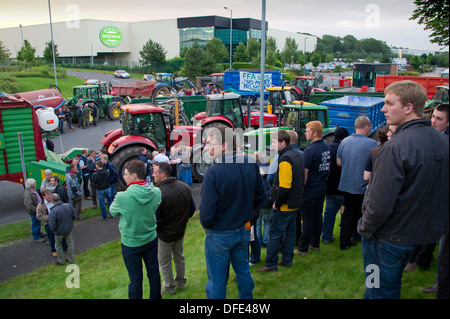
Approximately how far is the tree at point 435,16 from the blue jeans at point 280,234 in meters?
2.97

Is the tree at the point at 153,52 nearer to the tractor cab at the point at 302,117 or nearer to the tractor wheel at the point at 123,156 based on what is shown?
the tractor cab at the point at 302,117

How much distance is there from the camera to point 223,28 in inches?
2222

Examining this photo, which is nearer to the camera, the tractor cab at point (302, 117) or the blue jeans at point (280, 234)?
the blue jeans at point (280, 234)

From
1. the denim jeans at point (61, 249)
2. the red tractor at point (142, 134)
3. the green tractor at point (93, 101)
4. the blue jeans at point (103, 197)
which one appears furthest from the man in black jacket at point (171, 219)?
the green tractor at point (93, 101)

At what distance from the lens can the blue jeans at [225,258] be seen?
3.14 m

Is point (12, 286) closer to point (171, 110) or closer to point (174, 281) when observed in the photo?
point (174, 281)

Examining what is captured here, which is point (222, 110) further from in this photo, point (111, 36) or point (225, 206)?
point (111, 36)

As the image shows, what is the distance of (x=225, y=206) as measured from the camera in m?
3.12

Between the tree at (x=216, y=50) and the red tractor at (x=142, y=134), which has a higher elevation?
the tree at (x=216, y=50)

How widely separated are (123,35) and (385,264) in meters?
66.9

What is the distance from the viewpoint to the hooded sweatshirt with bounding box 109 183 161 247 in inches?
138

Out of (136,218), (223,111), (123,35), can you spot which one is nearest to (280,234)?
(136,218)

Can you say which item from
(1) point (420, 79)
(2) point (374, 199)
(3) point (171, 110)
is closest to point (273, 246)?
(2) point (374, 199)
